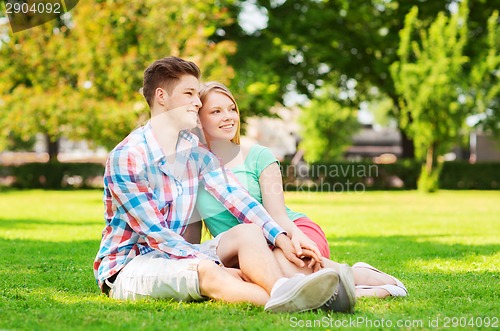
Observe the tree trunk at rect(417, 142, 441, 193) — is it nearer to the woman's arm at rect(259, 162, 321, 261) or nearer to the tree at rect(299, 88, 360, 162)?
the tree at rect(299, 88, 360, 162)

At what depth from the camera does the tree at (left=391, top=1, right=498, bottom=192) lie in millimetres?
22078

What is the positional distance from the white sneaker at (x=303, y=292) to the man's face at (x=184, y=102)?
1314mm

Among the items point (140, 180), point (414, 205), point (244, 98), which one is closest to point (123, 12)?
point (244, 98)

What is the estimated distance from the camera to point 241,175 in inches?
188

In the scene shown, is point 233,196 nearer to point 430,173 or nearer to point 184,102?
point 184,102

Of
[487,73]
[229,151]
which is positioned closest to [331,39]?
[487,73]

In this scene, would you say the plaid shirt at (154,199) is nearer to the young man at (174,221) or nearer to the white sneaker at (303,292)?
the young man at (174,221)

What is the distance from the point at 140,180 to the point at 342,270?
1353 millimetres

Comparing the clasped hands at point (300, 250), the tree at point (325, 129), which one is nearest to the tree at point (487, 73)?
the tree at point (325, 129)

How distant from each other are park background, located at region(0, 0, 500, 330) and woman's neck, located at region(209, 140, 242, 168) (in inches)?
46.8

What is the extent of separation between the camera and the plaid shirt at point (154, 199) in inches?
165

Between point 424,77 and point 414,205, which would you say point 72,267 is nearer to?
point 414,205

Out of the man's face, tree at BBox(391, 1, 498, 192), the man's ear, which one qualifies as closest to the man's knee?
the man's face

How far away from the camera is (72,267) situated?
20.0ft
